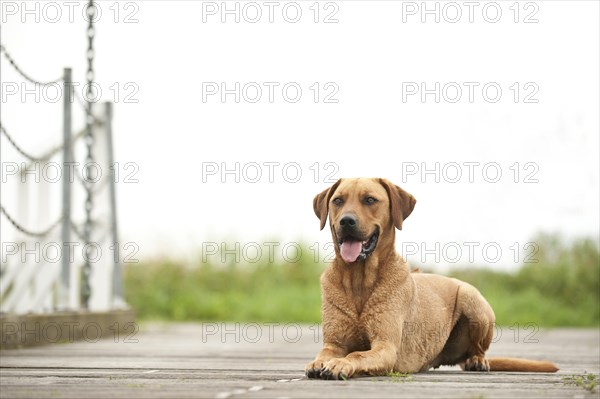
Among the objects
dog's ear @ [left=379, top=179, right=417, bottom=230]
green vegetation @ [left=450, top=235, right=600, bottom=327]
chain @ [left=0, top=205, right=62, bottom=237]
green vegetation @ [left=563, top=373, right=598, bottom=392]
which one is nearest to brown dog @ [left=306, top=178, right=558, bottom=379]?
dog's ear @ [left=379, top=179, right=417, bottom=230]

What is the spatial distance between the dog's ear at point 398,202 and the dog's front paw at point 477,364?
3.45 ft

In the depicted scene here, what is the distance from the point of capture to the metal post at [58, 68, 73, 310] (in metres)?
8.25

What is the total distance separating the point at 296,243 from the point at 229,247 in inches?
42.4

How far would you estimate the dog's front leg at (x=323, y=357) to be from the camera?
466 centimetres

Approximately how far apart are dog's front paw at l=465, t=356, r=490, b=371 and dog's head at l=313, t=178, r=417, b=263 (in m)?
1.00

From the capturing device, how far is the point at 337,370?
4520 mm

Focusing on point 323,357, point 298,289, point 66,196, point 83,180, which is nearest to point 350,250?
point 323,357

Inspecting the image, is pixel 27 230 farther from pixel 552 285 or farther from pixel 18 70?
pixel 552 285

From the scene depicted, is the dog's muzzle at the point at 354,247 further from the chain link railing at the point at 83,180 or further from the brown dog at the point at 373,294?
the chain link railing at the point at 83,180

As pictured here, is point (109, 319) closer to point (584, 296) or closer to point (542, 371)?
point (542, 371)

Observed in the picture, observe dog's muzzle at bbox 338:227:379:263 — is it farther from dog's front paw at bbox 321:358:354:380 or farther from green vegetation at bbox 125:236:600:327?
green vegetation at bbox 125:236:600:327

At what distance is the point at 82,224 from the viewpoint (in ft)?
29.7

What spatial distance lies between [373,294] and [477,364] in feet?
3.31

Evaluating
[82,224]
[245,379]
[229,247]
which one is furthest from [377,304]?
[229,247]
